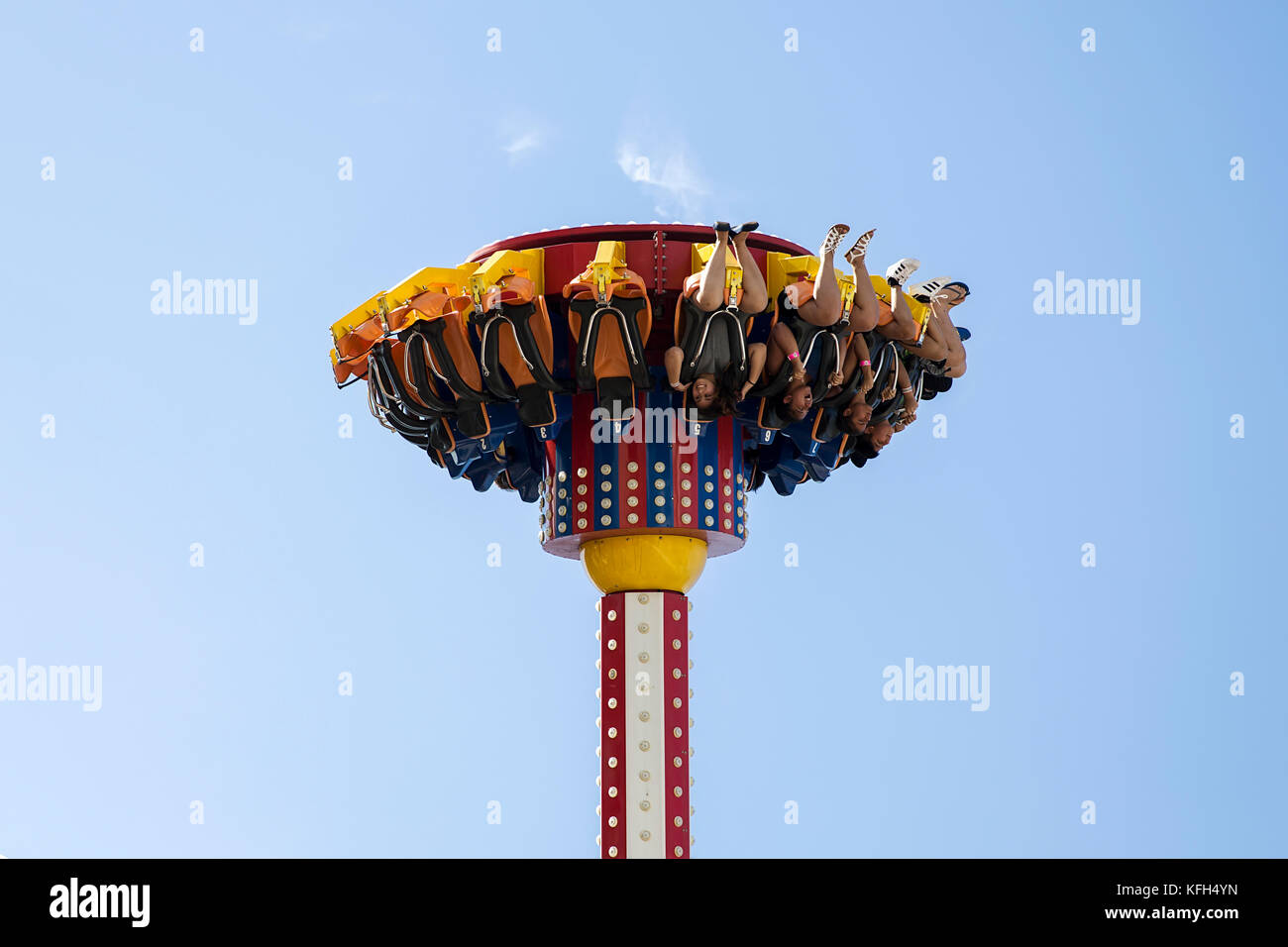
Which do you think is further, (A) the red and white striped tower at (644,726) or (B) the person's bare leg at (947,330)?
(B) the person's bare leg at (947,330)

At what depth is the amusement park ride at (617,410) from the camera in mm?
15469

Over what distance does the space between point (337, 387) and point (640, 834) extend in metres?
5.18

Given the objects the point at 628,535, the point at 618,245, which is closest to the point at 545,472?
the point at 628,535

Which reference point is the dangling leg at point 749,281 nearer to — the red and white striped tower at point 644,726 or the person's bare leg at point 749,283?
the person's bare leg at point 749,283

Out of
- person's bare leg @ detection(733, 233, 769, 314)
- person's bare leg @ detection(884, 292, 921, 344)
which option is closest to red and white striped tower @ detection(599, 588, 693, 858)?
person's bare leg @ detection(733, 233, 769, 314)

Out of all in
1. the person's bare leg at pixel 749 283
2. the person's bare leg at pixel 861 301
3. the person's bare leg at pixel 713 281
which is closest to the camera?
the person's bare leg at pixel 713 281

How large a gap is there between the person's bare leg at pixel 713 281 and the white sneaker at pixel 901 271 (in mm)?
2141

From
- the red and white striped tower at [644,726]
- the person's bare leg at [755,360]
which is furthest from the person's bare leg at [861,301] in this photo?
the red and white striped tower at [644,726]

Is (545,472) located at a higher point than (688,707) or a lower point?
higher

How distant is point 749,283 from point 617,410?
1.62 metres

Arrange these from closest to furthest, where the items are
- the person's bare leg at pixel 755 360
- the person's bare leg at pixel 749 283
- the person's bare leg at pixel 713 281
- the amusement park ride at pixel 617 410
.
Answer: the person's bare leg at pixel 713 281 → the person's bare leg at pixel 749 283 → the amusement park ride at pixel 617 410 → the person's bare leg at pixel 755 360

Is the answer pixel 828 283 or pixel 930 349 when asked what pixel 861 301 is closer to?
pixel 828 283

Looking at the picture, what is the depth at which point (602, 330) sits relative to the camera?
1536 centimetres

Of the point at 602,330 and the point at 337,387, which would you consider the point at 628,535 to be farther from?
the point at 337,387
